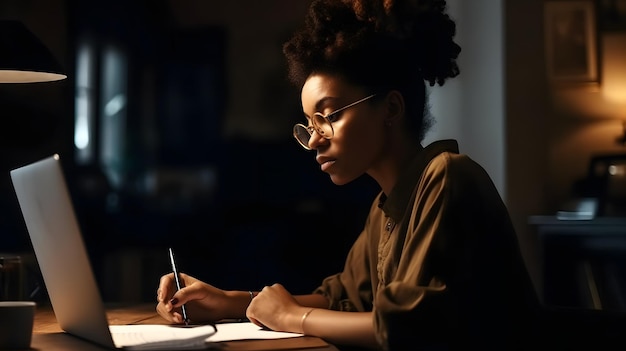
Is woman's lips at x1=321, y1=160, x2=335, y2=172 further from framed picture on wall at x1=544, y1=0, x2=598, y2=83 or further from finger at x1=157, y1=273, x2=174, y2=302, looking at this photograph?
framed picture on wall at x1=544, y1=0, x2=598, y2=83

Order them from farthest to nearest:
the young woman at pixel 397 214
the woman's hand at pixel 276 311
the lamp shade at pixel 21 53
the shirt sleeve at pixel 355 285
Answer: the lamp shade at pixel 21 53 → the shirt sleeve at pixel 355 285 → the woman's hand at pixel 276 311 → the young woman at pixel 397 214

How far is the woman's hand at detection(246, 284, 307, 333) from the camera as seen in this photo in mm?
1346

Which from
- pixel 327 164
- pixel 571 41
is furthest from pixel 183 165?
pixel 327 164

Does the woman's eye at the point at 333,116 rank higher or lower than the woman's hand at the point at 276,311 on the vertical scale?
higher

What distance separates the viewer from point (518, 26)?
3949 millimetres

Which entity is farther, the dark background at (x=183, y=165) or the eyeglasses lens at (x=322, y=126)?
the dark background at (x=183, y=165)

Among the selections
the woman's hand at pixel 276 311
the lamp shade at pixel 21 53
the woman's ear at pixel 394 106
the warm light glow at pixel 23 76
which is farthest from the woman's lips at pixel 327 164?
the warm light glow at pixel 23 76

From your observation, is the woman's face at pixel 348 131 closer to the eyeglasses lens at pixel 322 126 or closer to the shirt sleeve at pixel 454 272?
the eyeglasses lens at pixel 322 126

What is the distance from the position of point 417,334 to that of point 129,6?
3003 millimetres

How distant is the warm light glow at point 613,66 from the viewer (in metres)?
4.13

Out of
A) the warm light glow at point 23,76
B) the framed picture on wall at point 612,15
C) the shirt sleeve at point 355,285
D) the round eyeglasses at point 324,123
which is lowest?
the shirt sleeve at point 355,285

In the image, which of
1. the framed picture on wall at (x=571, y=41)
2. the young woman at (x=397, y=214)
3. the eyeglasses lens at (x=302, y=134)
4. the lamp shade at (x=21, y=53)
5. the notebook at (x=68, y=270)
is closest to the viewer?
the notebook at (x=68, y=270)

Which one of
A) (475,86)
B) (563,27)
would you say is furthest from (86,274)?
(563,27)

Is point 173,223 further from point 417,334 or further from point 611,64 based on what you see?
point 417,334
